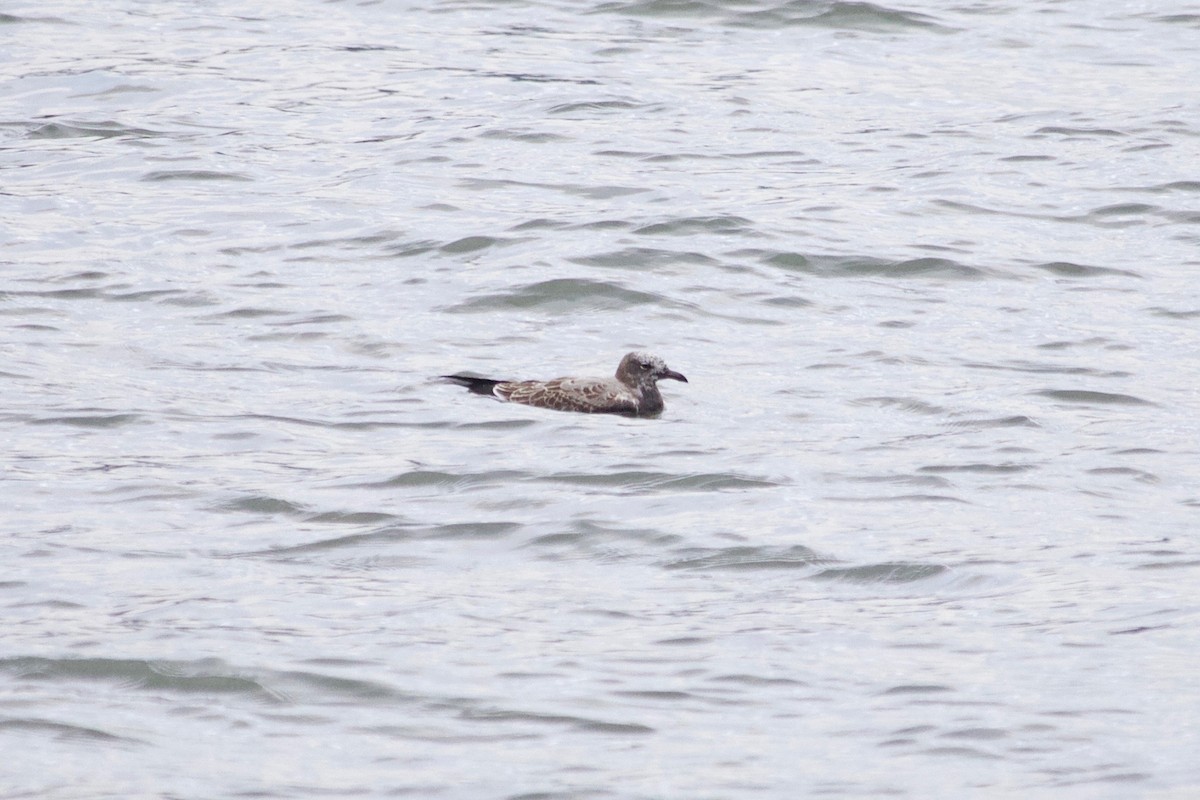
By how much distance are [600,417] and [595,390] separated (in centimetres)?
16

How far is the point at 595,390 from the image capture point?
12000 mm

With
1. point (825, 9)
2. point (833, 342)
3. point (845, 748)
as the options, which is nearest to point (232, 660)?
point (845, 748)

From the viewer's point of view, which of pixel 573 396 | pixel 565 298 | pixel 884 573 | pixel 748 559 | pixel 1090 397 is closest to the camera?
pixel 884 573

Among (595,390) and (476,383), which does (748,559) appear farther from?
(476,383)

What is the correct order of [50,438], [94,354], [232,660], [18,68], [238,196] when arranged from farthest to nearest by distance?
[18,68], [238,196], [94,354], [50,438], [232,660]

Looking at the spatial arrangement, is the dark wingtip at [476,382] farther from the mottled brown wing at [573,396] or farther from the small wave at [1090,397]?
the small wave at [1090,397]

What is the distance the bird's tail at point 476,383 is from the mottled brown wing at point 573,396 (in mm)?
69

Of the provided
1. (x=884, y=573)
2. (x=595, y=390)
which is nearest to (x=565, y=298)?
(x=595, y=390)

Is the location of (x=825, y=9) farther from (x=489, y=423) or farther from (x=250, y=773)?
(x=250, y=773)

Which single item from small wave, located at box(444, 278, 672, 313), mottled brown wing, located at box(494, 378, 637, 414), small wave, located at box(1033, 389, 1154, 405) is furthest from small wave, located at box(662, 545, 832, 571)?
small wave, located at box(444, 278, 672, 313)

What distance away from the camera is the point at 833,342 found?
44.0ft

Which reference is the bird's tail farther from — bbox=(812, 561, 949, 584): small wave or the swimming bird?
bbox=(812, 561, 949, 584): small wave

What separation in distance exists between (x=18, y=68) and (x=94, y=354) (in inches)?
349

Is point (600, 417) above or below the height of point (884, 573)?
below
